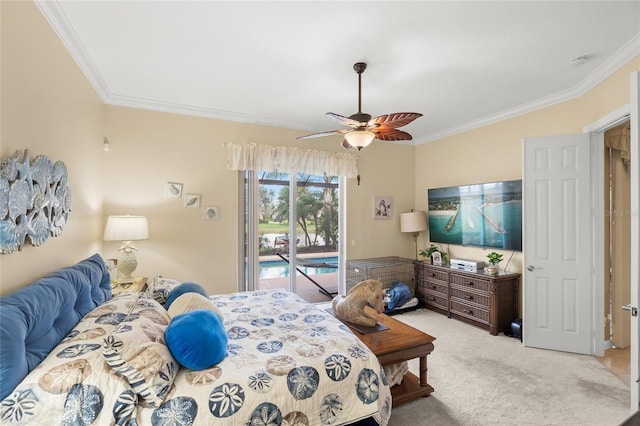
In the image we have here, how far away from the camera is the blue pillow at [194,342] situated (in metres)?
1.52

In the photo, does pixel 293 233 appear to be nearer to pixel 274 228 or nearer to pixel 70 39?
pixel 274 228

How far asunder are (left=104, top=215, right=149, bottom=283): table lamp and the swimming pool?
162 cm

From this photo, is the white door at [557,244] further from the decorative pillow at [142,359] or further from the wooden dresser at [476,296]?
the decorative pillow at [142,359]

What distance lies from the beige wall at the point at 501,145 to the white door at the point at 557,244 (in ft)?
1.33

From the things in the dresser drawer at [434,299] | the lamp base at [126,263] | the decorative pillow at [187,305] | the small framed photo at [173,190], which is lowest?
the dresser drawer at [434,299]

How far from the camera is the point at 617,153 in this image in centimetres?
308

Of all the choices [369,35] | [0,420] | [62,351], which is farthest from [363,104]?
[0,420]

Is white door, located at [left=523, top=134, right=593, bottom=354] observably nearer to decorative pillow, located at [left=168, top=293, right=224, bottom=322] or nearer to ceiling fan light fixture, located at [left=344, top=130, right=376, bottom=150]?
ceiling fan light fixture, located at [left=344, top=130, right=376, bottom=150]

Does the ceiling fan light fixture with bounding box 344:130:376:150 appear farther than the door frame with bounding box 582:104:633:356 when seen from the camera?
No

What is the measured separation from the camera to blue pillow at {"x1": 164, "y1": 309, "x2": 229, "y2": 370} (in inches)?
59.9

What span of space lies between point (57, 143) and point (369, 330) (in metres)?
2.83

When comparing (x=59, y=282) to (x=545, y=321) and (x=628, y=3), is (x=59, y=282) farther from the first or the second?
(x=545, y=321)

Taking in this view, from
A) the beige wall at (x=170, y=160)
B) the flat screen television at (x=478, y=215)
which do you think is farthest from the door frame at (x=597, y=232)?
the flat screen television at (x=478, y=215)

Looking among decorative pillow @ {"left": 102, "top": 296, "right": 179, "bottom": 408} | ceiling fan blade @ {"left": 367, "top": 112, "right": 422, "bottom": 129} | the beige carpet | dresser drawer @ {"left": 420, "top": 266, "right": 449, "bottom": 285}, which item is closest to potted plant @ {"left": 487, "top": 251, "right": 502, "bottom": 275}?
dresser drawer @ {"left": 420, "top": 266, "right": 449, "bottom": 285}
